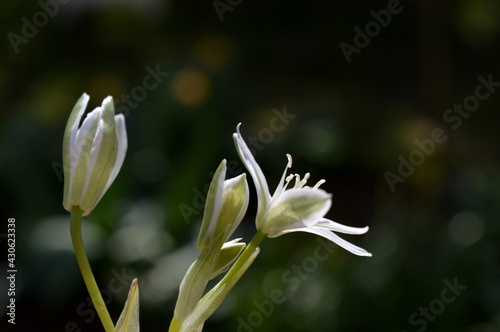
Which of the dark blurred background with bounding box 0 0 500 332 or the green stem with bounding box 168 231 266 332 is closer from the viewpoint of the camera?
the green stem with bounding box 168 231 266 332

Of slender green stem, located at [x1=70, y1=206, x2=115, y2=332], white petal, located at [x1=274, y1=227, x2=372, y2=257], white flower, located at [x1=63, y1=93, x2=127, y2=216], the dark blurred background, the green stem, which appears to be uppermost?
white flower, located at [x1=63, y1=93, x2=127, y2=216]

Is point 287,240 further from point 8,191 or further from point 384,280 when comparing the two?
point 8,191

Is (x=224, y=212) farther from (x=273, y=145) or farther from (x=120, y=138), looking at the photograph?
(x=273, y=145)

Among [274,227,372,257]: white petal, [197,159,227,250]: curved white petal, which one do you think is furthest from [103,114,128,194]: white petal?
[274,227,372,257]: white petal

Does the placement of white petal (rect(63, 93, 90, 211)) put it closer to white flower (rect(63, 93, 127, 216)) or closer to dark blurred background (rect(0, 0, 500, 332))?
white flower (rect(63, 93, 127, 216))

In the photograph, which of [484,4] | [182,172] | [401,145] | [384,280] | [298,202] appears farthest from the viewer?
[484,4]

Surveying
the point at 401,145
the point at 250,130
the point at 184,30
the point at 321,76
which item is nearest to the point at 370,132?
the point at 401,145
